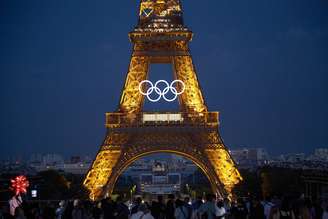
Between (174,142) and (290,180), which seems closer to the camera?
(174,142)

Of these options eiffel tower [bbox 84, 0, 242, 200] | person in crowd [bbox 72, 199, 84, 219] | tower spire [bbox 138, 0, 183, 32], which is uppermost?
tower spire [bbox 138, 0, 183, 32]

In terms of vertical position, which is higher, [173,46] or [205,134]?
[173,46]

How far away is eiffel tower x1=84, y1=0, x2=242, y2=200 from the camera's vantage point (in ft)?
115

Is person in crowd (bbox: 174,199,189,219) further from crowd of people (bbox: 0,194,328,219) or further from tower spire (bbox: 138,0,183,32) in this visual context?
tower spire (bbox: 138,0,183,32)

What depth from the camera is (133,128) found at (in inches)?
1400

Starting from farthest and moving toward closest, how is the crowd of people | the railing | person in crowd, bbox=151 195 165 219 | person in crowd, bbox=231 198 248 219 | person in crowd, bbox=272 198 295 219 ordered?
the railing → person in crowd, bbox=151 195 165 219 → person in crowd, bbox=231 198 248 219 → the crowd of people → person in crowd, bbox=272 198 295 219

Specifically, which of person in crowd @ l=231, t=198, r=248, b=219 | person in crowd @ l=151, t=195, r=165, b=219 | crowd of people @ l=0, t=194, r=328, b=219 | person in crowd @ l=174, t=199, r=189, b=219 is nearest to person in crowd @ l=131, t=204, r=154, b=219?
crowd of people @ l=0, t=194, r=328, b=219

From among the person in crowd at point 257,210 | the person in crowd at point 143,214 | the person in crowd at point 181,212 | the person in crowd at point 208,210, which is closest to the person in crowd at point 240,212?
the person in crowd at point 257,210

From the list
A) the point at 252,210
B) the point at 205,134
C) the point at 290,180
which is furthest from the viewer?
the point at 290,180

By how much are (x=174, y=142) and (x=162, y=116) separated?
1.86m

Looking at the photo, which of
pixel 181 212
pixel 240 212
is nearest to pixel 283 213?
pixel 240 212

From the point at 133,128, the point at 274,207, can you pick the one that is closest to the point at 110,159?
the point at 133,128

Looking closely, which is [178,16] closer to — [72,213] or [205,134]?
[205,134]

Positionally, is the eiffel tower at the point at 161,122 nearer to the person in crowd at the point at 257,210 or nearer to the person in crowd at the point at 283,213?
the person in crowd at the point at 257,210
